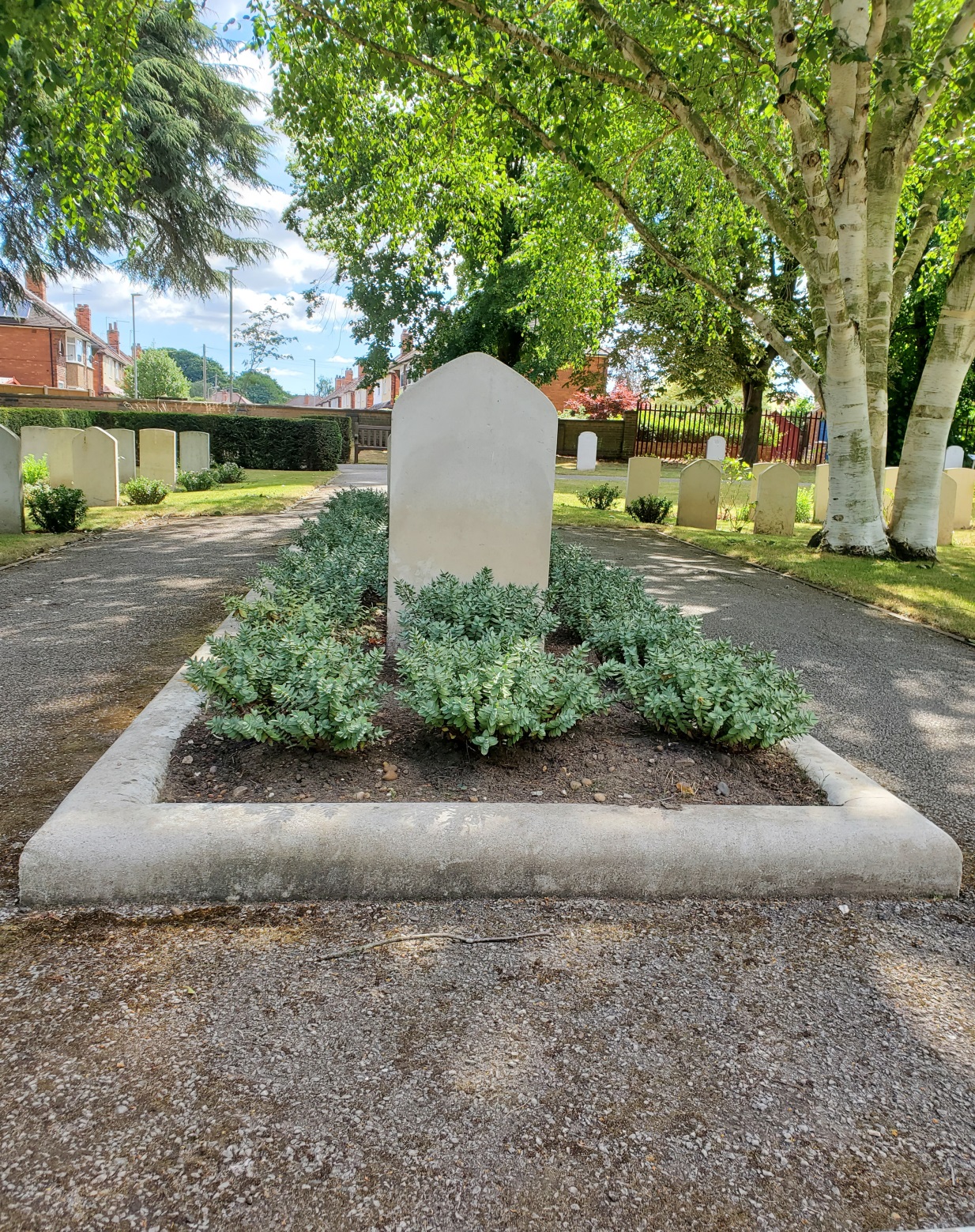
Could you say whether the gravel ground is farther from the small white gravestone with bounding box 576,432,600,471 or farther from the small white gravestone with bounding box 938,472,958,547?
the small white gravestone with bounding box 576,432,600,471

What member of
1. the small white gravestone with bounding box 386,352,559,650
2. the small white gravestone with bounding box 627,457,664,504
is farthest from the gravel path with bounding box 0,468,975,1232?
the small white gravestone with bounding box 627,457,664,504

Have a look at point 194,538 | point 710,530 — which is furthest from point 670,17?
point 194,538

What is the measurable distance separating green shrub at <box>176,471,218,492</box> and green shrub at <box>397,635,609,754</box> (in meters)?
15.7

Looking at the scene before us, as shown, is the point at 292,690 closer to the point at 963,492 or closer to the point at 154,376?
the point at 963,492

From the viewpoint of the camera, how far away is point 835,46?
7355 mm

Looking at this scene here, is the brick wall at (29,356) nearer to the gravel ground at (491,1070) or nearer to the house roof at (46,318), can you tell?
the house roof at (46,318)

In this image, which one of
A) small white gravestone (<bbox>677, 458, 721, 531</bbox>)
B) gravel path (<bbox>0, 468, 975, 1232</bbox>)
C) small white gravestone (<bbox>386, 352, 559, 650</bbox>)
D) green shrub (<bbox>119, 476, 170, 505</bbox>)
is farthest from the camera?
small white gravestone (<bbox>677, 458, 721, 531</bbox>)

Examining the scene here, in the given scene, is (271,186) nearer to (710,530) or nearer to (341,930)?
(710,530)

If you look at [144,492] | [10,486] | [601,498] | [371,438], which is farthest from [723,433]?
[10,486]

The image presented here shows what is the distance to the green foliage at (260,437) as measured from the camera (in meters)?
24.9

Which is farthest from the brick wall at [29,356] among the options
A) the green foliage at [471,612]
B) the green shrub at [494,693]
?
the green shrub at [494,693]

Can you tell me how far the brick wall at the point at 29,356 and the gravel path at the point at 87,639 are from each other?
162ft

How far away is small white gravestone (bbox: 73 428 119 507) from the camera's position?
13.8 meters

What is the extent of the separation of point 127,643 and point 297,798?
3283 millimetres
